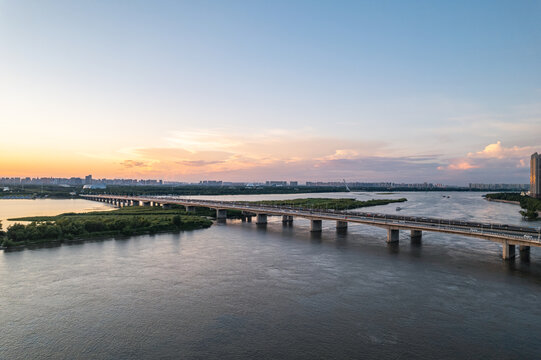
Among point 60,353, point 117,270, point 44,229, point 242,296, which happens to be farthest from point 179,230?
point 60,353

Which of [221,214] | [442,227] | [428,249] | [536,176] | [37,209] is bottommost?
[428,249]

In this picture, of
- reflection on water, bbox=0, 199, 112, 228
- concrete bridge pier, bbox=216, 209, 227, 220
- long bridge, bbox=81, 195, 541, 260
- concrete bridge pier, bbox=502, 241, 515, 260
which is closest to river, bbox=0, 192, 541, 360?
concrete bridge pier, bbox=502, 241, 515, 260

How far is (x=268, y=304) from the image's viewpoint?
19453 millimetres

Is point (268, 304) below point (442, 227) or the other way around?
below

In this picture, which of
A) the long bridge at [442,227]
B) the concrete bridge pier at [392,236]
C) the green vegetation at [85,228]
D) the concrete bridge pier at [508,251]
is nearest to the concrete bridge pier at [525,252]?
the long bridge at [442,227]

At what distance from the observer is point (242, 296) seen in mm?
20625

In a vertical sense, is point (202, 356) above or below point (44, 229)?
below

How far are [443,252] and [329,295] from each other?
715 inches

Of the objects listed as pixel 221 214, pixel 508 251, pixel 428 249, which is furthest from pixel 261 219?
pixel 508 251

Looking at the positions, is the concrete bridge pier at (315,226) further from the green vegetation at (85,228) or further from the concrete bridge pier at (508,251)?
the concrete bridge pier at (508,251)

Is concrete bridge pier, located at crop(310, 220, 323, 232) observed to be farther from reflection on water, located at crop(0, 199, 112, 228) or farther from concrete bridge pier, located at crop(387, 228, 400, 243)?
reflection on water, located at crop(0, 199, 112, 228)

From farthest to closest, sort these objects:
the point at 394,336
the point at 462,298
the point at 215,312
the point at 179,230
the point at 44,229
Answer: the point at 179,230 < the point at 44,229 < the point at 462,298 < the point at 215,312 < the point at 394,336

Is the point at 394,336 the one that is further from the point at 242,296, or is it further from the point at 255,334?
the point at 242,296

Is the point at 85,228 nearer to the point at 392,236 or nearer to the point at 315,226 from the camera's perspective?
the point at 315,226
